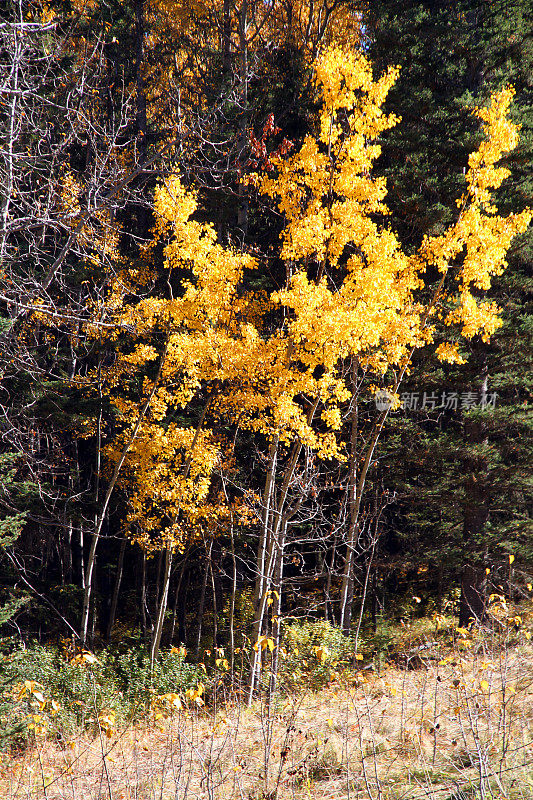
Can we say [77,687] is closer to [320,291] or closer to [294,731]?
[294,731]

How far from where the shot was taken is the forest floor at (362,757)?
3.37 m

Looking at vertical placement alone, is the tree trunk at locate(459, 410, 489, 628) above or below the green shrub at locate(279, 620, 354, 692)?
above

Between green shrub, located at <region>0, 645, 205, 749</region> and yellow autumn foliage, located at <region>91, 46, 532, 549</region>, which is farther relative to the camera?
yellow autumn foliage, located at <region>91, 46, 532, 549</region>

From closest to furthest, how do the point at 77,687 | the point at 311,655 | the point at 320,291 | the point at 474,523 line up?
the point at 320,291 < the point at 77,687 < the point at 311,655 < the point at 474,523

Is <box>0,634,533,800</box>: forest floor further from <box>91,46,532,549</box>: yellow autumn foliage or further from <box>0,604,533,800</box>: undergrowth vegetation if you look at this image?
<box>91,46,532,549</box>: yellow autumn foliage

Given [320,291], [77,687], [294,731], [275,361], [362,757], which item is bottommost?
[77,687]

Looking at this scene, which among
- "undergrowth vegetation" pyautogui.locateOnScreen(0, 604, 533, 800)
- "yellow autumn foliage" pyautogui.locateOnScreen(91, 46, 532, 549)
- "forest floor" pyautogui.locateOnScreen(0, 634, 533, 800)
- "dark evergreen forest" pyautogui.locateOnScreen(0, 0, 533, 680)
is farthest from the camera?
"dark evergreen forest" pyautogui.locateOnScreen(0, 0, 533, 680)

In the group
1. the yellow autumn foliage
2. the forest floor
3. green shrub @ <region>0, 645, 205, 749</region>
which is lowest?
green shrub @ <region>0, 645, 205, 749</region>

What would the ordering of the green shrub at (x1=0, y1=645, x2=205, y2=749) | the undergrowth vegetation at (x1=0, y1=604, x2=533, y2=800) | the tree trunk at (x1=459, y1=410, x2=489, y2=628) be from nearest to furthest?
the undergrowth vegetation at (x1=0, y1=604, x2=533, y2=800) < the green shrub at (x1=0, y1=645, x2=205, y2=749) < the tree trunk at (x1=459, y1=410, x2=489, y2=628)

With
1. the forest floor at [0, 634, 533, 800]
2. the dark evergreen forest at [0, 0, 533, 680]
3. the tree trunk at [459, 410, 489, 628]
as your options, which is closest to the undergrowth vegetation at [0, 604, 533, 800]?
the forest floor at [0, 634, 533, 800]

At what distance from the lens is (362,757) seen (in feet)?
9.69

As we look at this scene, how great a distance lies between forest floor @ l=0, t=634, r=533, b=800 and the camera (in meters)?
3.37

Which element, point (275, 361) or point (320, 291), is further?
point (275, 361)

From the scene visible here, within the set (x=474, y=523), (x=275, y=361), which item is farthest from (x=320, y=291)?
(x=474, y=523)
